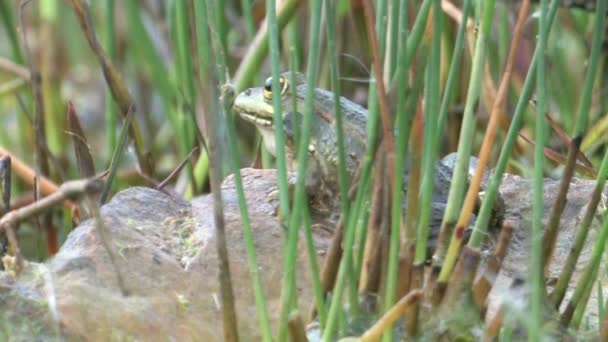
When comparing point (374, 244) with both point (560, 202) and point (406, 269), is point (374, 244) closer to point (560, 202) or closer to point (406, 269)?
point (406, 269)

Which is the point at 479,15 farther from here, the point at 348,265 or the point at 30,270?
the point at 30,270

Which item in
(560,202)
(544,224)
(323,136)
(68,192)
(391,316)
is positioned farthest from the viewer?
(323,136)

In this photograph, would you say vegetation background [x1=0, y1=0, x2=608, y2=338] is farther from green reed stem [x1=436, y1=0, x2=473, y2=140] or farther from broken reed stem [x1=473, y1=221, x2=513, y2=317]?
broken reed stem [x1=473, y1=221, x2=513, y2=317]

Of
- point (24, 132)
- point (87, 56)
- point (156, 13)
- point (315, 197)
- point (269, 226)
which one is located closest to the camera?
point (269, 226)

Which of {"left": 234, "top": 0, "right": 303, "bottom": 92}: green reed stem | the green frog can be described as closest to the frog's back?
the green frog

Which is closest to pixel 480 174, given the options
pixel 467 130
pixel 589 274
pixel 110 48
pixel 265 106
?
pixel 467 130

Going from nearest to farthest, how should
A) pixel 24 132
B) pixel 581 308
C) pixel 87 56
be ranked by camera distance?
pixel 581 308 < pixel 24 132 < pixel 87 56

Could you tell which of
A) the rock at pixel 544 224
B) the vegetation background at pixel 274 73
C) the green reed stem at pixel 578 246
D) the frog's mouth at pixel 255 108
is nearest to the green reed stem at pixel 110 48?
the vegetation background at pixel 274 73

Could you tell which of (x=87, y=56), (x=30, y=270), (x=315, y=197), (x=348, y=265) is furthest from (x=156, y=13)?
(x=348, y=265)
